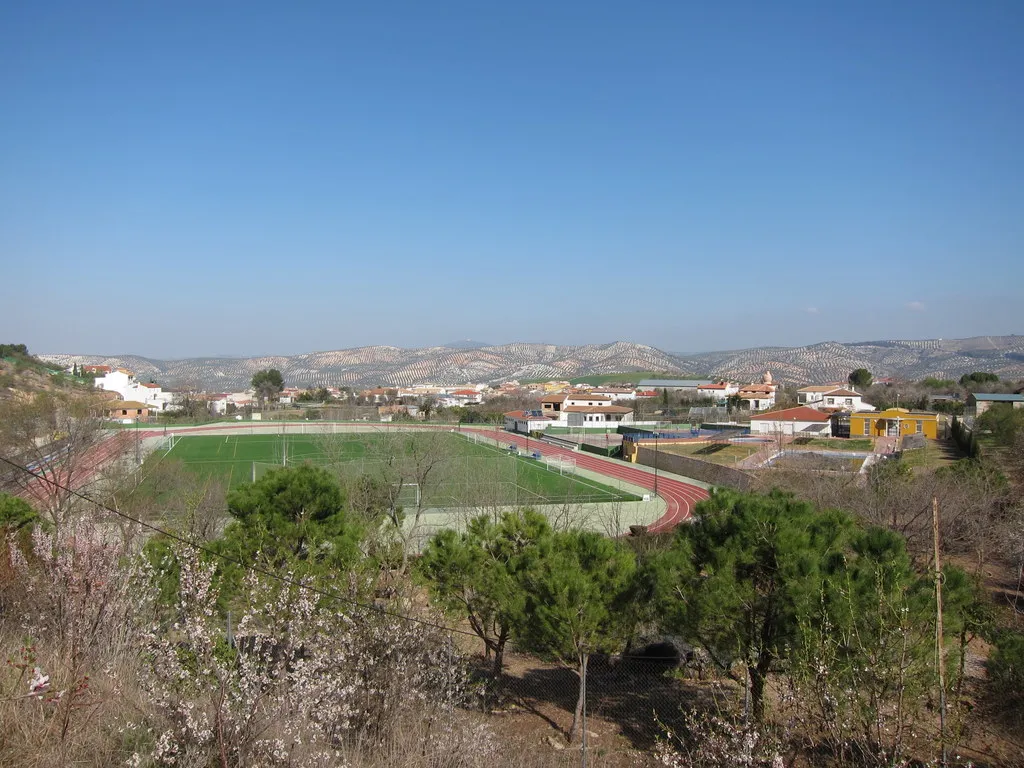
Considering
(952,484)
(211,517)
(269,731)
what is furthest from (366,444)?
(269,731)

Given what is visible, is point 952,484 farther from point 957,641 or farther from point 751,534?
point 751,534

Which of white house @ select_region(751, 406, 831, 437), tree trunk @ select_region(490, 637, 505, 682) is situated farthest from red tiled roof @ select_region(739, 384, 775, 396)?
tree trunk @ select_region(490, 637, 505, 682)

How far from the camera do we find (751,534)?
8344 mm

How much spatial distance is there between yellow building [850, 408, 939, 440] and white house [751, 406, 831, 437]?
3.28 m

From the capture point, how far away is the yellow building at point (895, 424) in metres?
45.4

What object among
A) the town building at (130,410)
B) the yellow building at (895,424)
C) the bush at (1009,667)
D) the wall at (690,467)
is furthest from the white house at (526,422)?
the bush at (1009,667)

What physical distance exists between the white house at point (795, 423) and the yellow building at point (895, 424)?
328cm

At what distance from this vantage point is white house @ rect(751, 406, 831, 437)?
50438 millimetres

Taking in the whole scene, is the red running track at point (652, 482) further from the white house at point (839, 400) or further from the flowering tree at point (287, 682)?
the white house at point (839, 400)

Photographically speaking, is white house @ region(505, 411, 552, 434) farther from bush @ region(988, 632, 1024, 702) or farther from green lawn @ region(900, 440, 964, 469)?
Result: bush @ region(988, 632, 1024, 702)

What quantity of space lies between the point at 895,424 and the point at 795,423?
7120 millimetres

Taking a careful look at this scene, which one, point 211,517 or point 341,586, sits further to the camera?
point 211,517

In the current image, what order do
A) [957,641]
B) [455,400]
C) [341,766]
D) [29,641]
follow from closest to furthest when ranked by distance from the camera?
1. [341,766]
2. [29,641]
3. [957,641]
4. [455,400]

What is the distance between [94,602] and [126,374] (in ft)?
263
